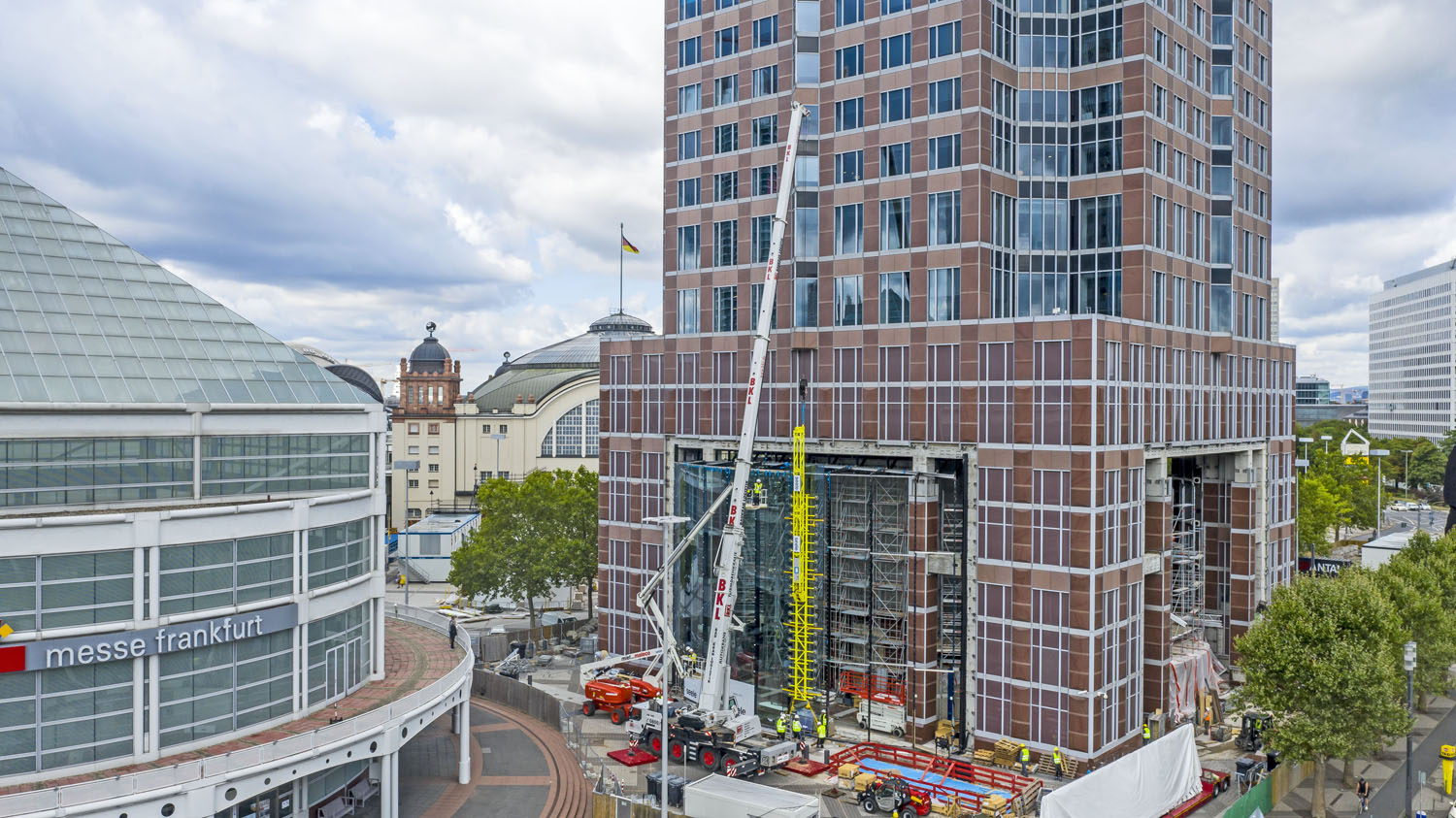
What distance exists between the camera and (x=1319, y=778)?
44094 mm

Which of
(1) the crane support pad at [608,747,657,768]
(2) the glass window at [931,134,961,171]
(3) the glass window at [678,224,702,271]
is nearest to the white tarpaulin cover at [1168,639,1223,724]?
(1) the crane support pad at [608,747,657,768]

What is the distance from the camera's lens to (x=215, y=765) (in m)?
34.4

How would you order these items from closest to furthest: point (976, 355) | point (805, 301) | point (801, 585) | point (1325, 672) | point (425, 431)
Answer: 1. point (1325, 672)
2. point (801, 585)
3. point (976, 355)
4. point (805, 301)
5. point (425, 431)

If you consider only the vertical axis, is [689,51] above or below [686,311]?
above

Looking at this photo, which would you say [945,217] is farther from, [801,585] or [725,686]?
[725,686]

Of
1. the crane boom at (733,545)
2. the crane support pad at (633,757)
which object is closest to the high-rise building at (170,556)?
the crane support pad at (633,757)

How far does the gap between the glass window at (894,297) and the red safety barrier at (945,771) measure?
22655 millimetres

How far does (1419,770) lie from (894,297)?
34336 millimetres

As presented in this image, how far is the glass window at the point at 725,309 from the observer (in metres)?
65.8

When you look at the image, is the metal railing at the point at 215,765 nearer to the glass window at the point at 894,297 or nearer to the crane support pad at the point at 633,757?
the crane support pad at the point at 633,757

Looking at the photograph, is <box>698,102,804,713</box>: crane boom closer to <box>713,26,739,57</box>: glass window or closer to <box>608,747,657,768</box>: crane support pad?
<box>608,747,657,768</box>: crane support pad

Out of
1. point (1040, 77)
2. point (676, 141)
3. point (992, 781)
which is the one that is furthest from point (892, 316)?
point (992, 781)

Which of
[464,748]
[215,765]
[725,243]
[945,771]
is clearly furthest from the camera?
[725,243]

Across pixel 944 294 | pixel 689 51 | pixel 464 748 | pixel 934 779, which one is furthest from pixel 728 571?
pixel 689 51
